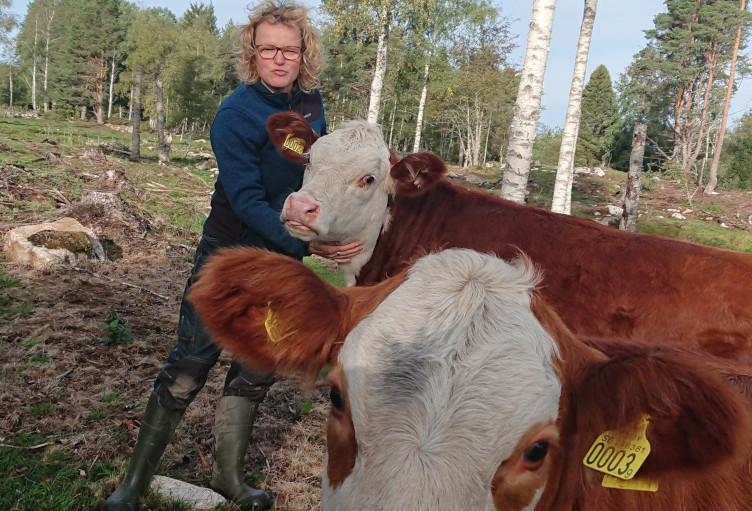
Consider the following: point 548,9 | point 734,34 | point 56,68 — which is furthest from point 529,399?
point 56,68

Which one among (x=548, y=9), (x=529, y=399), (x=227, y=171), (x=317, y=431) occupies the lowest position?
(x=317, y=431)

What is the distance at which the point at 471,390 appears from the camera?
1.37 metres

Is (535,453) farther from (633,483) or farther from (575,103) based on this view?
(575,103)

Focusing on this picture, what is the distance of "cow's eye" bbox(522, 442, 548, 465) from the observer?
144cm

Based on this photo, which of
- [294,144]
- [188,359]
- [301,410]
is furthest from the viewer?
[301,410]

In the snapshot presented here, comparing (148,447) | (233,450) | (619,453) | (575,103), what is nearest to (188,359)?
(148,447)

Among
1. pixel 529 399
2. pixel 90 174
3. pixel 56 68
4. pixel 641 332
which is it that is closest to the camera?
pixel 529 399

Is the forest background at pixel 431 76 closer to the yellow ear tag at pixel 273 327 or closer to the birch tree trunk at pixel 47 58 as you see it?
the birch tree trunk at pixel 47 58

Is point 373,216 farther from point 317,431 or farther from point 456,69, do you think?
point 456,69

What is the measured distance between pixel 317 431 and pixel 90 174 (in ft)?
37.0

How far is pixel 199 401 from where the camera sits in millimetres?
4219

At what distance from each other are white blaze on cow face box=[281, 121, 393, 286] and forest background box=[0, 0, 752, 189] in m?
14.9

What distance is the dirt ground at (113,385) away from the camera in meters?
3.43

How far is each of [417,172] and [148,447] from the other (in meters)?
2.84
